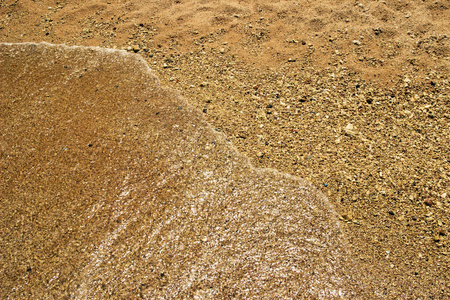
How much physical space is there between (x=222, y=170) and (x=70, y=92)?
1586 mm

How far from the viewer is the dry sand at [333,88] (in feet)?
6.35

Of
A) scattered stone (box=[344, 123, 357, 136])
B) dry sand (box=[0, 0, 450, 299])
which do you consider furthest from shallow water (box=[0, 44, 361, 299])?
scattered stone (box=[344, 123, 357, 136])

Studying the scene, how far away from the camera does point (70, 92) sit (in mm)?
2627

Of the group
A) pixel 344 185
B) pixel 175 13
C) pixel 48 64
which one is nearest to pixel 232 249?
pixel 344 185

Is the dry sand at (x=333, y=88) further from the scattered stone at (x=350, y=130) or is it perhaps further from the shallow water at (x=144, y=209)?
the shallow water at (x=144, y=209)

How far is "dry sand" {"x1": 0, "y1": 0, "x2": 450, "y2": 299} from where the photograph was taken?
194 centimetres

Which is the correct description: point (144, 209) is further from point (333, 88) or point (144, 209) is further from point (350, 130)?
point (333, 88)

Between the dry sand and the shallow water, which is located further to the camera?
the dry sand

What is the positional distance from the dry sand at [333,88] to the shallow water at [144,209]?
22 centimetres

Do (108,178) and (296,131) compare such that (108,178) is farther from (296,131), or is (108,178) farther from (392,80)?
(392,80)

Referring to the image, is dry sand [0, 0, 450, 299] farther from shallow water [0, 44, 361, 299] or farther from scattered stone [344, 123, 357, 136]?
shallow water [0, 44, 361, 299]

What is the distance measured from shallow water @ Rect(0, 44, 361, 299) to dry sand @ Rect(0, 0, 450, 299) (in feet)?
0.72

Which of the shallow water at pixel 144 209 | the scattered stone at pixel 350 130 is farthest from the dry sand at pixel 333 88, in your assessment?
the shallow water at pixel 144 209

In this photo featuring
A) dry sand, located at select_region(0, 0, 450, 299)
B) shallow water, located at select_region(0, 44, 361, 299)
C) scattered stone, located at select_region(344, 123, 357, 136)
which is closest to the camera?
shallow water, located at select_region(0, 44, 361, 299)
